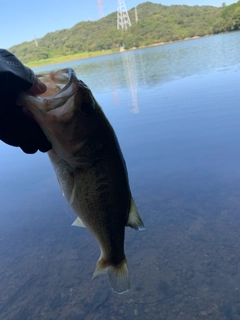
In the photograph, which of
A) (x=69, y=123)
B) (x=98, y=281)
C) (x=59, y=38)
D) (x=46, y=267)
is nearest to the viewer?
(x=69, y=123)

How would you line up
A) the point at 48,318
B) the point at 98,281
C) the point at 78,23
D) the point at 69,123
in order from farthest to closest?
the point at 78,23 < the point at 98,281 < the point at 48,318 < the point at 69,123

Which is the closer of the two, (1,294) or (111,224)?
(111,224)

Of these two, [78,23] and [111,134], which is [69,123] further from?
[78,23]

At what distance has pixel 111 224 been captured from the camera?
1.78 m

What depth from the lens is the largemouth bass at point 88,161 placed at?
140cm

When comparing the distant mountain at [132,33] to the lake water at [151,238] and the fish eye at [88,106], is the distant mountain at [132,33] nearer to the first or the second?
the lake water at [151,238]

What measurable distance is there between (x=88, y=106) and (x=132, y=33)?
79332mm

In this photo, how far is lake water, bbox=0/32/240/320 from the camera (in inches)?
127

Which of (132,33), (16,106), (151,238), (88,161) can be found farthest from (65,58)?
(88,161)

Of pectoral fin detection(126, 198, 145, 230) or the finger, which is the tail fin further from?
the finger

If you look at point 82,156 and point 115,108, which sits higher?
point 82,156

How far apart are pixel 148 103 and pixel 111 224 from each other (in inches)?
344

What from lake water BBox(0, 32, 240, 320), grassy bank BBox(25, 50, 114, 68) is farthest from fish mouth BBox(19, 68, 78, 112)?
grassy bank BBox(25, 50, 114, 68)

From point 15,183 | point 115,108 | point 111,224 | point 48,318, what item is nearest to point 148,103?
point 115,108
